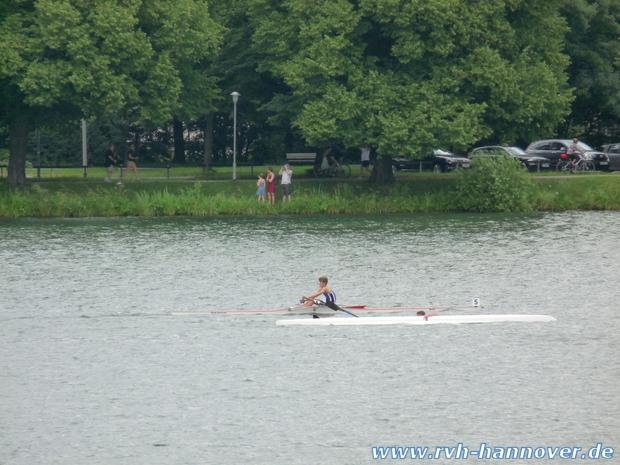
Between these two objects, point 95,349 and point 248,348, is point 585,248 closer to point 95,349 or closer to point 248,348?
point 248,348

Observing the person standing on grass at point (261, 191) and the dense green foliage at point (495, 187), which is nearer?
the dense green foliage at point (495, 187)

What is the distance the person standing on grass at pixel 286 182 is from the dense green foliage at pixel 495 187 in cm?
895

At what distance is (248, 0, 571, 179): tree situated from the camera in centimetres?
5200

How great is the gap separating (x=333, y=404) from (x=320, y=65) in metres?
33.4

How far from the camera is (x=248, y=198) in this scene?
53.4 m

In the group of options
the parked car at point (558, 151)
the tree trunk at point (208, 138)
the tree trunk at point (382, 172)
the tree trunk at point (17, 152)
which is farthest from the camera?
the tree trunk at point (208, 138)

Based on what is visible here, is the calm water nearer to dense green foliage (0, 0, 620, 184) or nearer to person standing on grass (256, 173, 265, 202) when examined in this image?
person standing on grass (256, 173, 265, 202)

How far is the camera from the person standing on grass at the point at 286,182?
52.8 metres

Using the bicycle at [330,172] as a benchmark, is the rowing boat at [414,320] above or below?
below

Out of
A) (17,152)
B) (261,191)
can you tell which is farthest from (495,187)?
(17,152)

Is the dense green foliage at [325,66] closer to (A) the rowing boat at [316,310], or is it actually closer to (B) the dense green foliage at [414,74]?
(B) the dense green foliage at [414,74]

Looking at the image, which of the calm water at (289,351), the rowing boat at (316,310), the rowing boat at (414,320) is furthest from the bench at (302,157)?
the rowing boat at (414,320)

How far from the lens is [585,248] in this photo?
4250 cm

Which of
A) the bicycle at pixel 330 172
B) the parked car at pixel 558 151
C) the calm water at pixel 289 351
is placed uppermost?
the parked car at pixel 558 151
